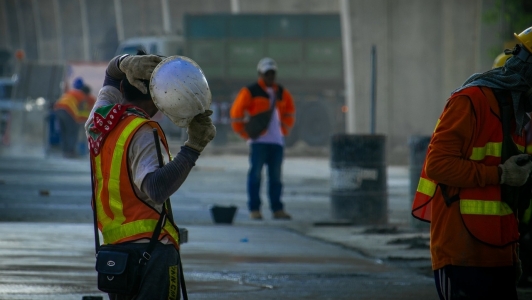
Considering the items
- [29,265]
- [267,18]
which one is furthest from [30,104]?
[29,265]

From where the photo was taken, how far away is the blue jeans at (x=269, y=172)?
1402cm

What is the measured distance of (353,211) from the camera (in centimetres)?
1361

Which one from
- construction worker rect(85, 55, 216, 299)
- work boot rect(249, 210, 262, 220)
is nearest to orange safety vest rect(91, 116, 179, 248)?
construction worker rect(85, 55, 216, 299)

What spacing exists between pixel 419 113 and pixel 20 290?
24.4 meters

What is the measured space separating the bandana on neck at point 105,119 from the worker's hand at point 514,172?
153cm

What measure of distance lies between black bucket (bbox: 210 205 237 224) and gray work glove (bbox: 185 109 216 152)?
27.9 feet

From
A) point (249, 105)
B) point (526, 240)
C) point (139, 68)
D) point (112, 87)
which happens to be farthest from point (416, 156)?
point (139, 68)

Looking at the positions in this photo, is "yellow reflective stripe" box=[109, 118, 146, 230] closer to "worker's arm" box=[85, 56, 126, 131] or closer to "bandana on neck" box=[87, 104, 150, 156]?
"bandana on neck" box=[87, 104, 150, 156]

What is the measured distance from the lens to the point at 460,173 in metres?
5.04

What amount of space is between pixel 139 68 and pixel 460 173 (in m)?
1.42

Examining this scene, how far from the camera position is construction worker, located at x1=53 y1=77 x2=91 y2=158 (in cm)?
2766

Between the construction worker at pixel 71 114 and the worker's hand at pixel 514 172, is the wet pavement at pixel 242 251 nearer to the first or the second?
the worker's hand at pixel 514 172

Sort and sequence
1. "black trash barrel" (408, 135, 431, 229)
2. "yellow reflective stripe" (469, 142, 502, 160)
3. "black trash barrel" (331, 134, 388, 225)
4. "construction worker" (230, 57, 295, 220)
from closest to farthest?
"yellow reflective stripe" (469, 142, 502, 160) → "black trash barrel" (408, 135, 431, 229) → "black trash barrel" (331, 134, 388, 225) → "construction worker" (230, 57, 295, 220)

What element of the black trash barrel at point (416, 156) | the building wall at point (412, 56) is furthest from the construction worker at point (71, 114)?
the black trash barrel at point (416, 156)
